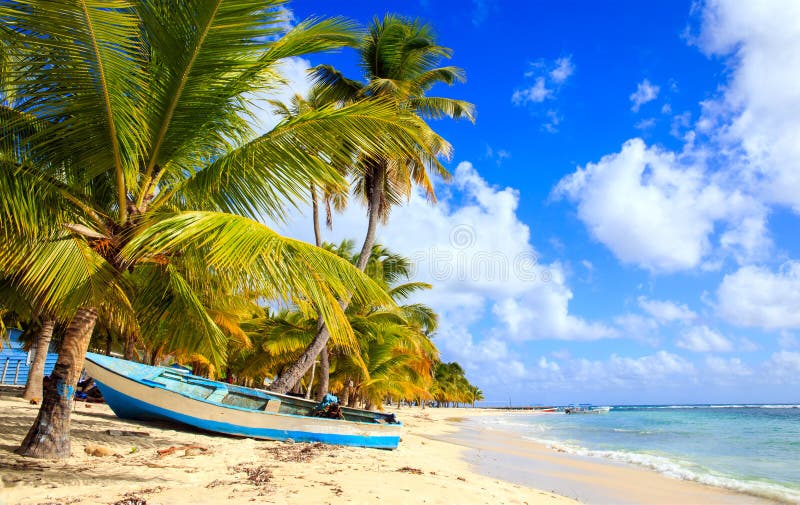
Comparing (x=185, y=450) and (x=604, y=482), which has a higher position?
(x=185, y=450)

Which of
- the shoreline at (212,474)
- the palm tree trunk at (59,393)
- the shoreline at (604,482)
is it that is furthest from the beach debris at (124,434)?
the shoreline at (604,482)

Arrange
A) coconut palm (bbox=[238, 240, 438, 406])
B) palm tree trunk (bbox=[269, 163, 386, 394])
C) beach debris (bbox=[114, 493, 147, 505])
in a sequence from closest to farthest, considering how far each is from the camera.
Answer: beach debris (bbox=[114, 493, 147, 505])
palm tree trunk (bbox=[269, 163, 386, 394])
coconut palm (bbox=[238, 240, 438, 406])

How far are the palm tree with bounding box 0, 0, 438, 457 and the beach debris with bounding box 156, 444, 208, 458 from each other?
5.10ft

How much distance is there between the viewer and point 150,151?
5348 millimetres

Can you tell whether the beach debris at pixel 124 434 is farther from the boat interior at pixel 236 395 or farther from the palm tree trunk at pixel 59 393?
the palm tree trunk at pixel 59 393

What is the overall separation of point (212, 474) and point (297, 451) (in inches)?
113

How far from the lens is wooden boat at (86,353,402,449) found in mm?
9766

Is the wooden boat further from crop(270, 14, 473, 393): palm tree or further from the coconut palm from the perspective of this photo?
the coconut palm

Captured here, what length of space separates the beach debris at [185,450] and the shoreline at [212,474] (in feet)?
0.10

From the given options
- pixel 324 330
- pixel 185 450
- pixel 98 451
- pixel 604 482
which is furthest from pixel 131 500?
pixel 604 482

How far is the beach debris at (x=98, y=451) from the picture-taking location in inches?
258

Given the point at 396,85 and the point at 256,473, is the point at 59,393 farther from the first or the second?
the point at 396,85

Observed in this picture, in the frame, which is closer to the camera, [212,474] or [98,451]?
[212,474]

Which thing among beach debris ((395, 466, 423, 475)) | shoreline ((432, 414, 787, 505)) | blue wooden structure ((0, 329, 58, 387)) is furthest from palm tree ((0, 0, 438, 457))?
blue wooden structure ((0, 329, 58, 387))
